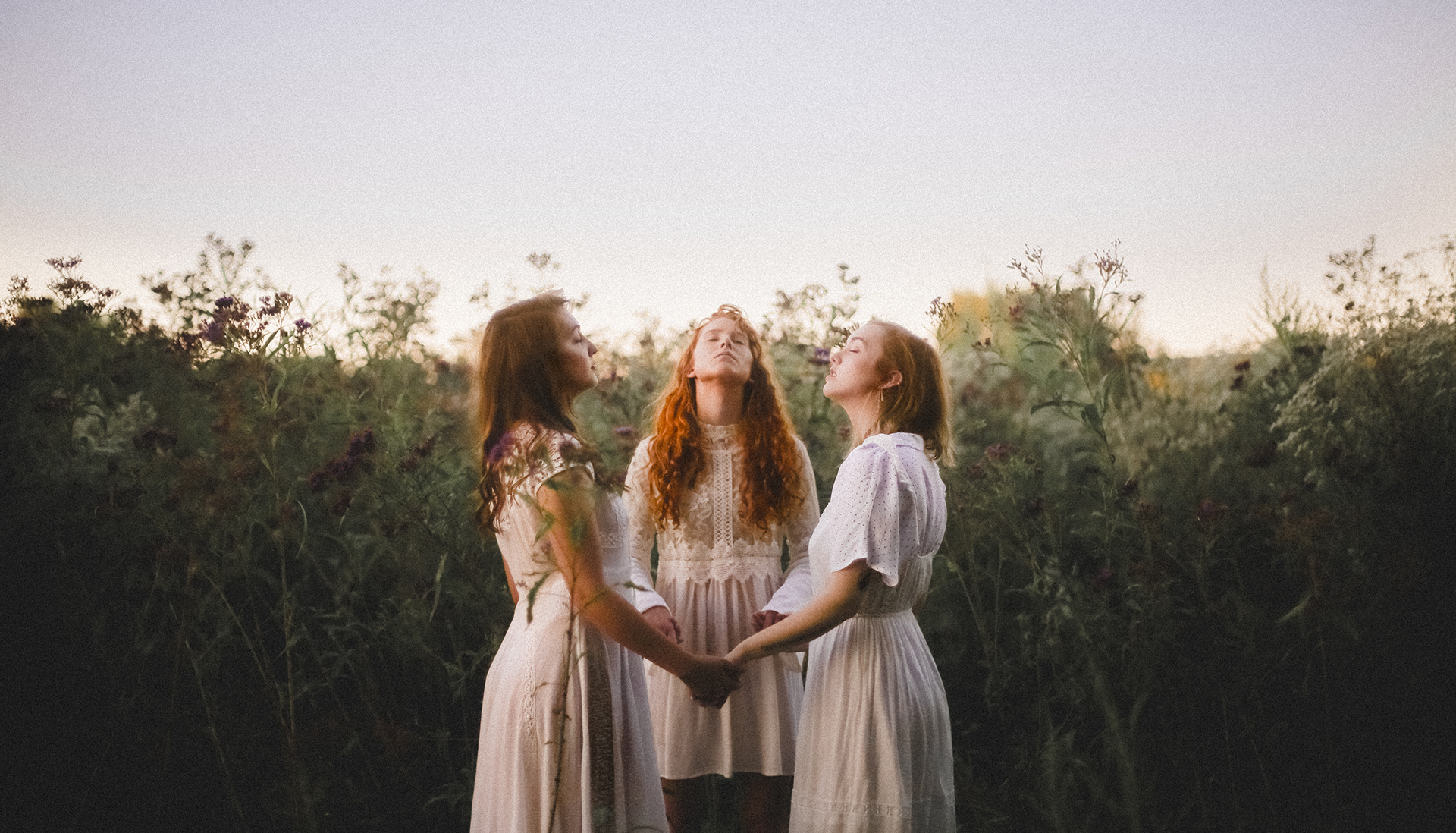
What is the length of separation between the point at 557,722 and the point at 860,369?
1212 millimetres

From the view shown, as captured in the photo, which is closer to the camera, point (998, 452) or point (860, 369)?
point (860, 369)

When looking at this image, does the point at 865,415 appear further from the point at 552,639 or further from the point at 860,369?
the point at 552,639

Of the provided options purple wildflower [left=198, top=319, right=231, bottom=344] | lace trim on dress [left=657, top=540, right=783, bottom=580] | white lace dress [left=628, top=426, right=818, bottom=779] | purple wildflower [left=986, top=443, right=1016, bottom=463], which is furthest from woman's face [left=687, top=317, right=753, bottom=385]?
purple wildflower [left=198, top=319, right=231, bottom=344]

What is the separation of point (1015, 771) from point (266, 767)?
2677 millimetres

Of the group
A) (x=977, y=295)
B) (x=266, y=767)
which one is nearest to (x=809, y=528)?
(x=266, y=767)

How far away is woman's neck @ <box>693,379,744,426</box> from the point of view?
10.1ft

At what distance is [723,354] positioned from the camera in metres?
2.99

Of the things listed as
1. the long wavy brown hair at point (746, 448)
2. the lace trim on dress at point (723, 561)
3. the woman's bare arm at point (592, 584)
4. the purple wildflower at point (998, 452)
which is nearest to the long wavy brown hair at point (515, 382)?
the woman's bare arm at point (592, 584)

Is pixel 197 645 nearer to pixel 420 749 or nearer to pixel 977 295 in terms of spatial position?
pixel 420 749

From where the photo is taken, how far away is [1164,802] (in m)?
3.16

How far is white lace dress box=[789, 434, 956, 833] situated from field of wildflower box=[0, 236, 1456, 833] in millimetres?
557

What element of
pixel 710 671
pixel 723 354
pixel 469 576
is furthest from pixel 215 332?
pixel 710 671

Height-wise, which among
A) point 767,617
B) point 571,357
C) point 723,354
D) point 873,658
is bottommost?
point 873,658

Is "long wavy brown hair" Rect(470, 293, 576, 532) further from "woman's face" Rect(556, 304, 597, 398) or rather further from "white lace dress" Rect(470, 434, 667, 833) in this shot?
"white lace dress" Rect(470, 434, 667, 833)
